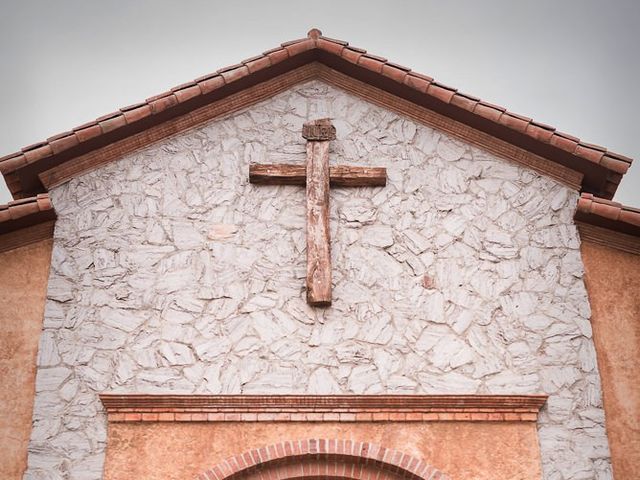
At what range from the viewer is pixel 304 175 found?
888 centimetres

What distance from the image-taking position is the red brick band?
773cm

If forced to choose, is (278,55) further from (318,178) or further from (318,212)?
(318,212)

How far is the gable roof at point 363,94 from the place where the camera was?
870 centimetres

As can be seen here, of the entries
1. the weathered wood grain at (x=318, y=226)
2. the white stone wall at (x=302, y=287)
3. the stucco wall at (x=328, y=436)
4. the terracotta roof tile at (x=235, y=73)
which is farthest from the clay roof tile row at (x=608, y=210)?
the terracotta roof tile at (x=235, y=73)

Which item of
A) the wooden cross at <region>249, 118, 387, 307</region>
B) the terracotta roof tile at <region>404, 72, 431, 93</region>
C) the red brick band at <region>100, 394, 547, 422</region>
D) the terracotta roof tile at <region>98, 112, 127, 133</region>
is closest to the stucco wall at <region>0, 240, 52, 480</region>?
the red brick band at <region>100, 394, 547, 422</region>

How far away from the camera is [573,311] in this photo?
8219 millimetres

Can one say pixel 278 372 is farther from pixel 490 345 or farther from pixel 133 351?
pixel 490 345

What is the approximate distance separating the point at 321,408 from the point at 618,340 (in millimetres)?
2695

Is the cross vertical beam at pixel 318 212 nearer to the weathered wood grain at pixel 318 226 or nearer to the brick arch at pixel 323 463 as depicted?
the weathered wood grain at pixel 318 226

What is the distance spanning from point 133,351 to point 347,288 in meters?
1.99

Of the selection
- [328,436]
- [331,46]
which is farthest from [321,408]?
[331,46]

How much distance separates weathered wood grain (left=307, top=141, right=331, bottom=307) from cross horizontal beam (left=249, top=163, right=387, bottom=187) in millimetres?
99

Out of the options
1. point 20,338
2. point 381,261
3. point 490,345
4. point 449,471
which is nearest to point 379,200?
point 381,261

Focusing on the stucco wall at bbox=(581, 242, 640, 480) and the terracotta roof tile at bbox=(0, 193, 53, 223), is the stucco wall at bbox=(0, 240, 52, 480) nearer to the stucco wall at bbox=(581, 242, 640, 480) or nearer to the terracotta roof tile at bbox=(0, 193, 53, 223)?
the terracotta roof tile at bbox=(0, 193, 53, 223)
